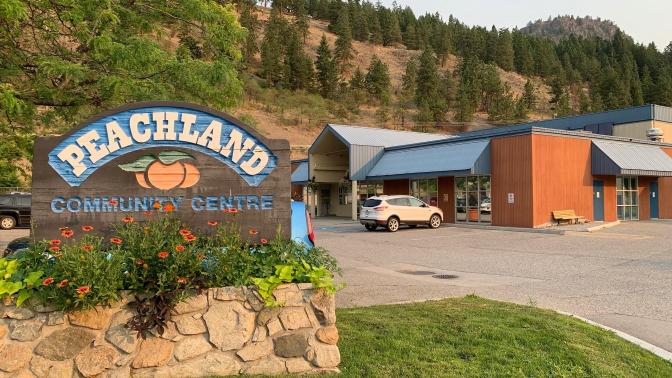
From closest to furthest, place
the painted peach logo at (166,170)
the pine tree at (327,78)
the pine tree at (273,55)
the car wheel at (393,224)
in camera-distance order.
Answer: the painted peach logo at (166,170) → the car wheel at (393,224) → the pine tree at (273,55) → the pine tree at (327,78)

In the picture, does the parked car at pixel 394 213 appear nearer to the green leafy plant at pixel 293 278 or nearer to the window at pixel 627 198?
the window at pixel 627 198

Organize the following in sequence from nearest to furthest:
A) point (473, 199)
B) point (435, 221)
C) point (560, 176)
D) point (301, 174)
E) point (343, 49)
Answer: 1. point (560, 176)
2. point (435, 221)
3. point (473, 199)
4. point (301, 174)
5. point (343, 49)

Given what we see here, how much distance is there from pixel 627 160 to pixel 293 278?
1010 inches

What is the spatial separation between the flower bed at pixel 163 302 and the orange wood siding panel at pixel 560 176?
20.1 meters

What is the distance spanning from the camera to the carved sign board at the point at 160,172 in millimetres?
4891

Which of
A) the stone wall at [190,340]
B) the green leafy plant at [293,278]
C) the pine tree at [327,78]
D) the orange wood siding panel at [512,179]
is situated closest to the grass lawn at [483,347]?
the stone wall at [190,340]

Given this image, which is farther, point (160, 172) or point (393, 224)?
point (393, 224)

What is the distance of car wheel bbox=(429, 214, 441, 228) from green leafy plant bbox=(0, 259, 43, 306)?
839 inches

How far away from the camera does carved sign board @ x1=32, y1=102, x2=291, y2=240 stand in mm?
4891

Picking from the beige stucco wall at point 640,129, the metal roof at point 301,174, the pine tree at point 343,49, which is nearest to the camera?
the beige stucco wall at point 640,129

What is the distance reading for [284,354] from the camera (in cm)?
453

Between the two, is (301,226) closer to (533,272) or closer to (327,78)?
(533,272)

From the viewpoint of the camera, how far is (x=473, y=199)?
25.7 m

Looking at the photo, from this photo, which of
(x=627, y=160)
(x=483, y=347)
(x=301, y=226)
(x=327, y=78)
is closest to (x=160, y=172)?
(x=301, y=226)
